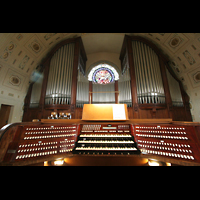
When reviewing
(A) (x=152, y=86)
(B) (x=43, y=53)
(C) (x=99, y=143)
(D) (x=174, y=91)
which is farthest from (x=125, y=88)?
(B) (x=43, y=53)

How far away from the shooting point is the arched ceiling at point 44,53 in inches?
177

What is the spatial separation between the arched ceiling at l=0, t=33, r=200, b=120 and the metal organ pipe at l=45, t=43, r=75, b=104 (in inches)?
31.1

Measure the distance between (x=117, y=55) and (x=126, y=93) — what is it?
468 cm

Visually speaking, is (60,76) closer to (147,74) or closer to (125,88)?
(125,88)

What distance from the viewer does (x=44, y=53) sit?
6.11 meters

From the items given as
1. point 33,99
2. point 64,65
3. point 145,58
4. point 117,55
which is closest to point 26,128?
point 33,99

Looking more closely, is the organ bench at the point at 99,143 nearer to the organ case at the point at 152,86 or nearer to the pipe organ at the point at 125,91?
the organ case at the point at 152,86

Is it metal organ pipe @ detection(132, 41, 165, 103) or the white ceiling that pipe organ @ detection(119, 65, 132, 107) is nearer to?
metal organ pipe @ detection(132, 41, 165, 103)

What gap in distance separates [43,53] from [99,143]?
6.67 meters

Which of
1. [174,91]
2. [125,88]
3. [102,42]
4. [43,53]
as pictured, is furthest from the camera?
[102,42]

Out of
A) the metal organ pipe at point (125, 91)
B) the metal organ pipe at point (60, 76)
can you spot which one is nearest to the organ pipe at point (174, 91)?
the metal organ pipe at point (125, 91)

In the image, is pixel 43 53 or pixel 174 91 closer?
pixel 174 91

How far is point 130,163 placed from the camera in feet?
7.72

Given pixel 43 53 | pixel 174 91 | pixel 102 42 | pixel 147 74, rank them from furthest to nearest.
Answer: pixel 102 42 → pixel 43 53 → pixel 147 74 → pixel 174 91
